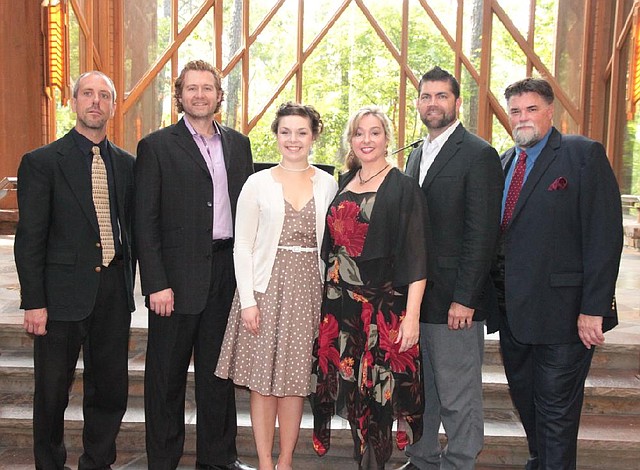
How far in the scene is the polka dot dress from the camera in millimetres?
2537

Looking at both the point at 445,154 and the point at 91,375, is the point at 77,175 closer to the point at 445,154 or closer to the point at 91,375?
the point at 91,375

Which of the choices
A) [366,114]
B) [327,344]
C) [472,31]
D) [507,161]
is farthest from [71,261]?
[472,31]

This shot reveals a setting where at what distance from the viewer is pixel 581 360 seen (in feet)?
7.98

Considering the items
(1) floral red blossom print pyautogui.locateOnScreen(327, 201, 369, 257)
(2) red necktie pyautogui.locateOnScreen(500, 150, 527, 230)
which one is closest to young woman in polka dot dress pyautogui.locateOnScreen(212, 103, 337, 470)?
(1) floral red blossom print pyautogui.locateOnScreen(327, 201, 369, 257)

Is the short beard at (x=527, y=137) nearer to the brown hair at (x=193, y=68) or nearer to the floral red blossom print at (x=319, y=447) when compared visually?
the brown hair at (x=193, y=68)

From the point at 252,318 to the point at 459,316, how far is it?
775mm

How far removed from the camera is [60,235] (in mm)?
2551

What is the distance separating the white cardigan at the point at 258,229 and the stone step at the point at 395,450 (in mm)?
971

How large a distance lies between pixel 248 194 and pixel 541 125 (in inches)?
44.0

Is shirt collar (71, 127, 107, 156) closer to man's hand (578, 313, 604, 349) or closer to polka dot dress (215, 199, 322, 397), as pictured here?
polka dot dress (215, 199, 322, 397)

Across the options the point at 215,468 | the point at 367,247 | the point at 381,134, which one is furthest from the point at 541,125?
the point at 215,468

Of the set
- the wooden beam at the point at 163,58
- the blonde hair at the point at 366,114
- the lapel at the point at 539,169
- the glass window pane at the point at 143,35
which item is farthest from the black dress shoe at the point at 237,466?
the glass window pane at the point at 143,35

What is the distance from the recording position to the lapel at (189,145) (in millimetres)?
2643

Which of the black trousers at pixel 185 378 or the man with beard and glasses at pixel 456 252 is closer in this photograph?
the man with beard and glasses at pixel 456 252
